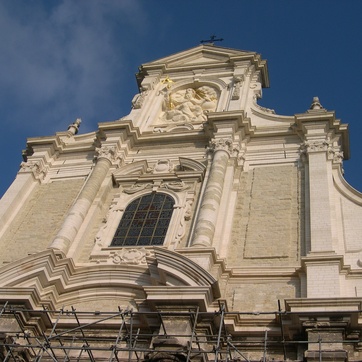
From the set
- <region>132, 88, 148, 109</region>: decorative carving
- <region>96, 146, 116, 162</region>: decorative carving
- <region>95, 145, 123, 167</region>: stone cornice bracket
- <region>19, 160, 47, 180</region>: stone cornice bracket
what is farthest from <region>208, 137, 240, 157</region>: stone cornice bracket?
<region>19, 160, 47, 180</region>: stone cornice bracket

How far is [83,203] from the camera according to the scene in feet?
51.6

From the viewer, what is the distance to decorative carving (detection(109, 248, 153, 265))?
1405cm

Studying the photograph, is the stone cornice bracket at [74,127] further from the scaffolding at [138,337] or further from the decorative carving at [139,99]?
the scaffolding at [138,337]

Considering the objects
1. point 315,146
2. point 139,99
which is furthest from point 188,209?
point 139,99

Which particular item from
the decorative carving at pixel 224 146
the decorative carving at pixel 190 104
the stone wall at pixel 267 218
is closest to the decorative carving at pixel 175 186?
the decorative carving at pixel 224 146

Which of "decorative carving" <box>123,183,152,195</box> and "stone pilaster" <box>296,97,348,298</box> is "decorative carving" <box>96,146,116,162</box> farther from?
"stone pilaster" <box>296,97,348,298</box>

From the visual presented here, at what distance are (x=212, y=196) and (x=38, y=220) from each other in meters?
5.24

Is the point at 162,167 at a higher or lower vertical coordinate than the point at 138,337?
higher

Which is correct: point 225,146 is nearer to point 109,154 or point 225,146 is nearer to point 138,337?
point 109,154

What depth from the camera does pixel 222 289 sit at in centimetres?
1264

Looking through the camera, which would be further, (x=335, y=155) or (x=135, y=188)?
(x=135, y=188)

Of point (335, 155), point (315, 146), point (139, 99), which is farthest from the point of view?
point (139, 99)

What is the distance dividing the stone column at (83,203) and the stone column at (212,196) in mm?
3256

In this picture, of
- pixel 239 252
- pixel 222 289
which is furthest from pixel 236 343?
pixel 239 252
